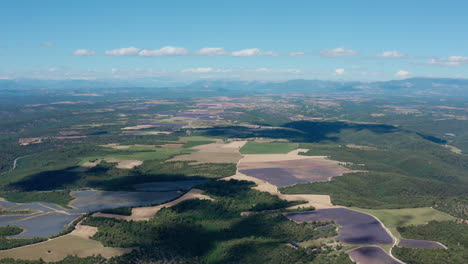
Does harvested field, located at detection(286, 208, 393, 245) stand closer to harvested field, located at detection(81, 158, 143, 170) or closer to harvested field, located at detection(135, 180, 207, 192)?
harvested field, located at detection(135, 180, 207, 192)

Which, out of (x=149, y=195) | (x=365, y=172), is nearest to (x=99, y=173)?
(x=149, y=195)

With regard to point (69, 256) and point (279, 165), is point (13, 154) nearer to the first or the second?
point (279, 165)

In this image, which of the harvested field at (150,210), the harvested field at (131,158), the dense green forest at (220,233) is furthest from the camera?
the harvested field at (131,158)

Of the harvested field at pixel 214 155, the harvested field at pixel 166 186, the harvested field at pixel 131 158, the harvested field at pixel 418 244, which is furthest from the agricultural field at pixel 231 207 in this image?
the harvested field at pixel 214 155

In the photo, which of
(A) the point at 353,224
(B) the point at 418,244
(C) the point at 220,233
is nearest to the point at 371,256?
(B) the point at 418,244

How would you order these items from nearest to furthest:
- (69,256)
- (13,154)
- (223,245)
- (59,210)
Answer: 1. (69,256)
2. (223,245)
3. (59,210)
4. (13,154)

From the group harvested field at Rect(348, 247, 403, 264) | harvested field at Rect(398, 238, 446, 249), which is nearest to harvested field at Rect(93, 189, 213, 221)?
harvested field at Rect(348, 247, 403, 264)

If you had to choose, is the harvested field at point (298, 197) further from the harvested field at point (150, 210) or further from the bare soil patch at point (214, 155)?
the bare soil patch at point (214, 155)
